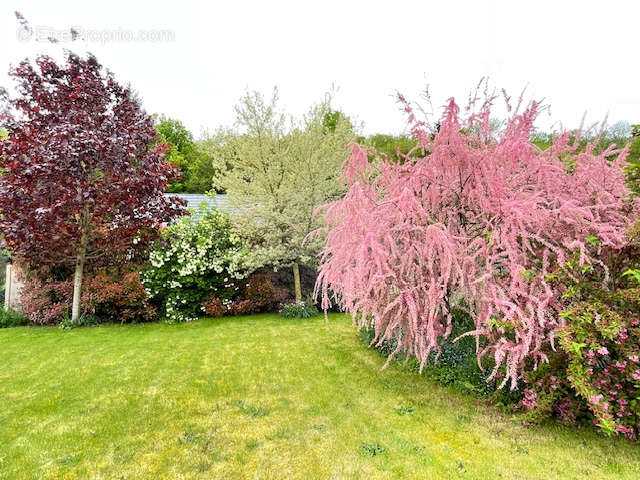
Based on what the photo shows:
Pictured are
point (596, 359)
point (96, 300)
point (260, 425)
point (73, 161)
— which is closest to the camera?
point (596, 359)

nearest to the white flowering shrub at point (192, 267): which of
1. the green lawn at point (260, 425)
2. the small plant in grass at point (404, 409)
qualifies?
the green lawn at point (260, 425)

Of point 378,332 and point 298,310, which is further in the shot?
point 298,310

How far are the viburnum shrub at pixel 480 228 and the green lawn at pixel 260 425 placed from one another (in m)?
0.74

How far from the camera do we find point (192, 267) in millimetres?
9180

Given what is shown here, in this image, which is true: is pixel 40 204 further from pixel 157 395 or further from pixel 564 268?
pixel 564 268

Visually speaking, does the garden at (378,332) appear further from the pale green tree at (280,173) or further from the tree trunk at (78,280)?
the pale green tree at (280,173)

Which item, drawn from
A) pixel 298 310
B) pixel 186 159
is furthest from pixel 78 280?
pixel 186 159

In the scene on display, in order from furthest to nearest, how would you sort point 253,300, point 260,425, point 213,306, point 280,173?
point 253,300
point 213,306
point 280,173
point 260,425

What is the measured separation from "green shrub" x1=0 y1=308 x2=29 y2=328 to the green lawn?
3577 mm

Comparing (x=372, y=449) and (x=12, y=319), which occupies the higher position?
(x=12, y=319)

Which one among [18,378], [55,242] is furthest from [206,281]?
[18,378]

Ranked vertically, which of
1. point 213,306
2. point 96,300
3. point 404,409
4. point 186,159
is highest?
point 186,159

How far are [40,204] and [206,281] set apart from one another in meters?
4.05

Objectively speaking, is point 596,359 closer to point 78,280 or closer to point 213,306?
point 213,306
